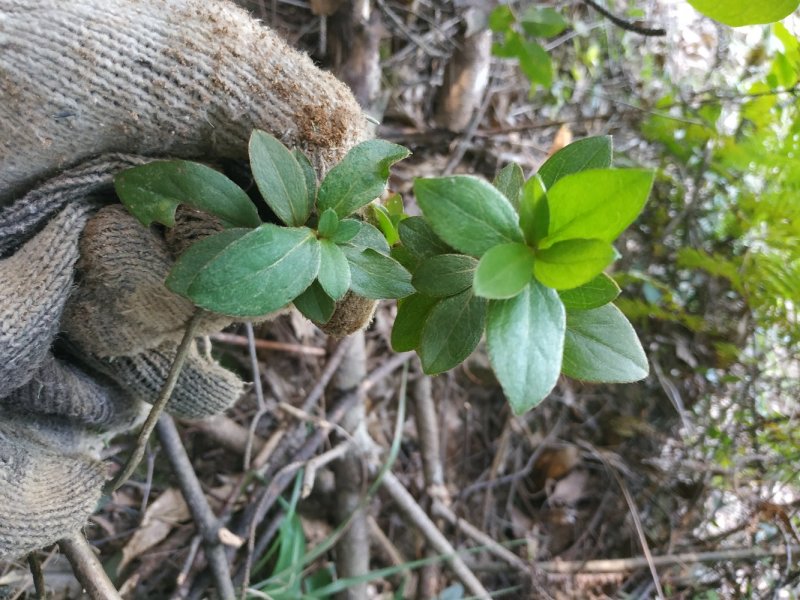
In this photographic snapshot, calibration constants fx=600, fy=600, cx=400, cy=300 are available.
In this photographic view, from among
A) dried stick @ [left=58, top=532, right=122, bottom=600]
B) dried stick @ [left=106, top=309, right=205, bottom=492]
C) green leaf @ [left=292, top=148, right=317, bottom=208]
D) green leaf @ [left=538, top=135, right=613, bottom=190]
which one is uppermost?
green leaf @ [left=538, top=135, right=613, bottom=190]

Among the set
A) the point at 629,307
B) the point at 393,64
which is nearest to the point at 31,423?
the point at 393,64

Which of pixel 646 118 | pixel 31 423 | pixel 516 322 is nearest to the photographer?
pixel 516 322

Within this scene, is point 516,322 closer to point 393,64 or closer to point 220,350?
point 220,350

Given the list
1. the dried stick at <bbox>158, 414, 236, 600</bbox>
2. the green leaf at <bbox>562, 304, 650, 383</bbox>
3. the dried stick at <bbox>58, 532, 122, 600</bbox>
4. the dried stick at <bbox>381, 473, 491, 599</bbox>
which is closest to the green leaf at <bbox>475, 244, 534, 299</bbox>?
the green leaf at <bbox>562, 304, 650, 383</bbox>

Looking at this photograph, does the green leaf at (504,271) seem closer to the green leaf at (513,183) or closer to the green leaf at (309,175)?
the green leaf at (513,183)

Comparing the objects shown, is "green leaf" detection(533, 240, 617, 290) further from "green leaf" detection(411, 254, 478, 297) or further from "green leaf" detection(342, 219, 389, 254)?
"green leaf" detection(342, 219, 389, 254)
